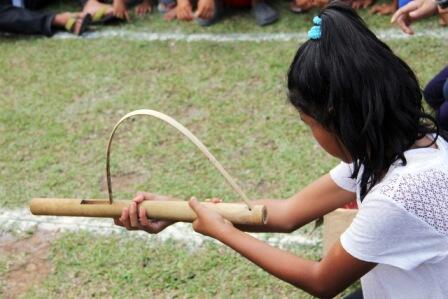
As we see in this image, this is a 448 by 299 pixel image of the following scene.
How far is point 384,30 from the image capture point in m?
3.93

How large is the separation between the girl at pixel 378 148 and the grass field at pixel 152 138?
3.04ft

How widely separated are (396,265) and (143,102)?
241 cm

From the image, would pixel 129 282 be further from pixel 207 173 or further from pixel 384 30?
pixel 384 30

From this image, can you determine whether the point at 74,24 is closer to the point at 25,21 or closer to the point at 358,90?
the point at 25,21

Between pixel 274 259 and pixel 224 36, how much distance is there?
9.41ft

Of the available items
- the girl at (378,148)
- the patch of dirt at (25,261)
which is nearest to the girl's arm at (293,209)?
the girl at (378,148)

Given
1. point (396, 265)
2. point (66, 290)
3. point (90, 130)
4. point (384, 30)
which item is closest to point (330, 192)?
point (396, 265)

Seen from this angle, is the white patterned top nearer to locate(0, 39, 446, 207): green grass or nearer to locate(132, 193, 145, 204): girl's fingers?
locate(132, 193, 145, 204): girl's fingers

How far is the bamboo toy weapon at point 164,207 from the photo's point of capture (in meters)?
1.47

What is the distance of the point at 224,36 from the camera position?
164 inches

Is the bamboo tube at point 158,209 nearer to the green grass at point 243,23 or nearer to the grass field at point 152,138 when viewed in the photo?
the grass field at point 152,138

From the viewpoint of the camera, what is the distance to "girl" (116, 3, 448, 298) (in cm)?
126

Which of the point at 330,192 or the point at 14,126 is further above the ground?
the point at 330,192

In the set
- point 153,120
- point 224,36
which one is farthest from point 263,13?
point 153,120
